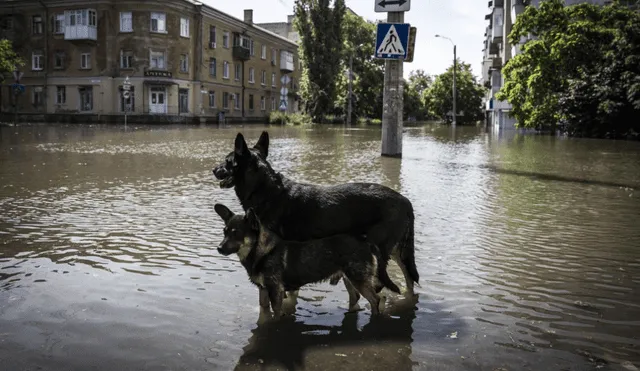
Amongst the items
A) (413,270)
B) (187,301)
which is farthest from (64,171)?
(413,270)

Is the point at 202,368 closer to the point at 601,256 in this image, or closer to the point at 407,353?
the point at 407,353

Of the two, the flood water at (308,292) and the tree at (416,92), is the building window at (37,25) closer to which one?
the flood water at (308,292)

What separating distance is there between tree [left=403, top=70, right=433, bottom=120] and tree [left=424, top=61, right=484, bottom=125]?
2541 cm

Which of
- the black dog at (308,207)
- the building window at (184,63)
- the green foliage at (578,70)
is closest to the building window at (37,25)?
the building window at (184,63)

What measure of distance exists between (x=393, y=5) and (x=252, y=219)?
468 inches

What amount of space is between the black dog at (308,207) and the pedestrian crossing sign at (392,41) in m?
10.8

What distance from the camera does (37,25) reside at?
186 feet

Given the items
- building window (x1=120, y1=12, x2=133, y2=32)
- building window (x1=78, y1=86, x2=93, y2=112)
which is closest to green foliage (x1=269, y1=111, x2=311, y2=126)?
building window (x1=120, y1=12, x2=133, y2=32)

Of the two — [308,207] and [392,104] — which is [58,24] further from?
[308,207]

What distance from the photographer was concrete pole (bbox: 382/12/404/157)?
589 inches

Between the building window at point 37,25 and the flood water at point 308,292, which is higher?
the building window at point 37,25

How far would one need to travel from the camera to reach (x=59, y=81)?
55469mm

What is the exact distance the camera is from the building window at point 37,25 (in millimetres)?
56562

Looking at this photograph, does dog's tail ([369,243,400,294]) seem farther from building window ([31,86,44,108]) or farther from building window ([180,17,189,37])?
building window ([31,86,44,108])
